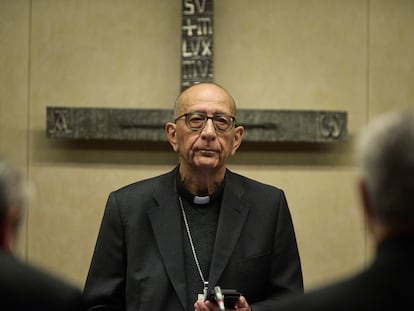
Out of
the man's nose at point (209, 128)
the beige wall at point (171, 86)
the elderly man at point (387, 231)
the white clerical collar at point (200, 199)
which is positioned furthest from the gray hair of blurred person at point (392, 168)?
the beige wall at point (171, 86)

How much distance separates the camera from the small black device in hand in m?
2.42

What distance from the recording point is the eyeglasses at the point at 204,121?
2.85 metres

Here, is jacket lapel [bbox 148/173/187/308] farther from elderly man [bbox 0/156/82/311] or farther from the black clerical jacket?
elderly man [bbox 0/156/82/311]

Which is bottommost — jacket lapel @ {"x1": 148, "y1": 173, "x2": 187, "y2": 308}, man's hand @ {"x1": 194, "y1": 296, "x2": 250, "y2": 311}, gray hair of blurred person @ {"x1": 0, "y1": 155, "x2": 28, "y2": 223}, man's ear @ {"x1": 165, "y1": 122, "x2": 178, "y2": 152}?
Result: man's hand @ {"x1": 194, "y1": 296, "x2": 250, "y2": 311}

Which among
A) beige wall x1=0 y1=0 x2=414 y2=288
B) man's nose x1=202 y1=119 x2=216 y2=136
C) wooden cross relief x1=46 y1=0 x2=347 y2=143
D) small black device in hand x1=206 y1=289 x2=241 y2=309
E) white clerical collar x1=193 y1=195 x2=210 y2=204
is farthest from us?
beige wall x1=0 y1=0 x2=414 y2=288

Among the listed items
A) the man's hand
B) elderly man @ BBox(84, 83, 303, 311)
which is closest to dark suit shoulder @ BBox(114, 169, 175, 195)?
elderly man @ BBox(84, 83, 303, 311)

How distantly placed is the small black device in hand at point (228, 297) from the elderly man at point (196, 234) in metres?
0.18

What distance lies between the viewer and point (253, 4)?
418 cm

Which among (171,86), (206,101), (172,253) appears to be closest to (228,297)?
(172,253)

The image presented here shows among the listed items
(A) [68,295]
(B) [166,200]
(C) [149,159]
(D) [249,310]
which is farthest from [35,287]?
(C) [149,159]

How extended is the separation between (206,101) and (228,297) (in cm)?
84

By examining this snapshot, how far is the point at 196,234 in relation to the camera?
9.34ft

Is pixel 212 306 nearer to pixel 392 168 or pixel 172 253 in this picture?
pixel 172 253

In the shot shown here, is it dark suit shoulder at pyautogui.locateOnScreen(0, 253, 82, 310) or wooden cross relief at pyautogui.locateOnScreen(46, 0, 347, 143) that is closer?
dark suit shoulder at pyautogui.locateOnScreen(0, 253, 82, 310)
